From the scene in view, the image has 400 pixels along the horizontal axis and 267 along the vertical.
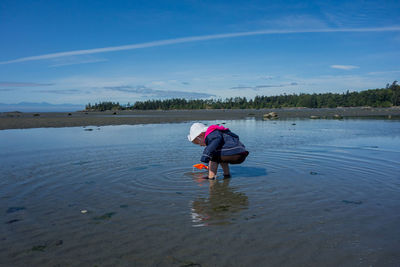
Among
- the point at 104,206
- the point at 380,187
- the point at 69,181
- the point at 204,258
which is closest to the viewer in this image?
the point at 204,258

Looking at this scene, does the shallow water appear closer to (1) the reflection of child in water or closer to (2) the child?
(1) the reflection of child in water

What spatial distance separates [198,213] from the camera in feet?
19.4

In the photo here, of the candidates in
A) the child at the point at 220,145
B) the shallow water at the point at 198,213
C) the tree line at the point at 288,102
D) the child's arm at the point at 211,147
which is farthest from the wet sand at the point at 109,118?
the tree line at the point at 288,102

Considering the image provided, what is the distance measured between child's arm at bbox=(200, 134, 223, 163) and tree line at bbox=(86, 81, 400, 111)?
102004 millimetres

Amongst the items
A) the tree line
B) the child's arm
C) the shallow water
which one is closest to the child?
the child's arm

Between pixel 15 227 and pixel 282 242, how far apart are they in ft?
15.4

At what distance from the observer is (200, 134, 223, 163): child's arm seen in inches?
312

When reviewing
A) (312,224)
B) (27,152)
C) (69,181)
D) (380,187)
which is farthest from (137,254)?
(27,152)

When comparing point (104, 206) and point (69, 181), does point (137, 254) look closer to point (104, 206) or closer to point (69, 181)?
point (104, 206)

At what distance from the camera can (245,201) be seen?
6621mm

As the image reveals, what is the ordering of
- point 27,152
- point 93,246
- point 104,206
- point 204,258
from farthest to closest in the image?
point 27,152
point 104,206
point 93,246
point 204,258

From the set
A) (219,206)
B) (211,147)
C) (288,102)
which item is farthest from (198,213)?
(288,102)

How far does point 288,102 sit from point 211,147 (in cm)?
14025

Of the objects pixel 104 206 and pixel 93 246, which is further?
pixel 104 206
